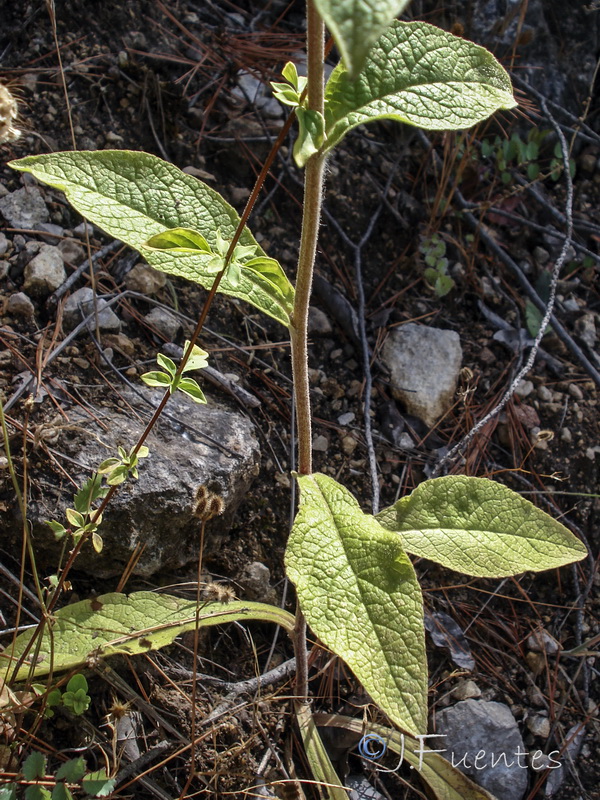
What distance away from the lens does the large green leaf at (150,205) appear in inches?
56.6

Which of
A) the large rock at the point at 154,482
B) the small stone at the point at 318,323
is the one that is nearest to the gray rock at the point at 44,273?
the large rock at the point at 154,482

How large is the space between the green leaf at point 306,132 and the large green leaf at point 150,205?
32cm

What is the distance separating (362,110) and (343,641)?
3.40 feet

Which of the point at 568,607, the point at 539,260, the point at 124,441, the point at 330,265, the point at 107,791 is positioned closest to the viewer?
the point at 107,791

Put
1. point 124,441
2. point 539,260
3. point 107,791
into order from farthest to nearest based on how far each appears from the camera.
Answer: point 539,260
point 124,441
point 107,791

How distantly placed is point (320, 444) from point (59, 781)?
4.21 feet

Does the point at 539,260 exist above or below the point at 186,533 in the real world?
above

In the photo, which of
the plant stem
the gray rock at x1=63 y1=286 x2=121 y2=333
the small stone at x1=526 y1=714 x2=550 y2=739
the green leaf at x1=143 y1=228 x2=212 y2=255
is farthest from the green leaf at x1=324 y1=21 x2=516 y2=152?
the small stone at x1=526 y1=714 x2=550 y2=739

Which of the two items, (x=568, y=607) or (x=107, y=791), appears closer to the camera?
(x=107, y=791)

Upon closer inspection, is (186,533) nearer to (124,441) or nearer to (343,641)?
(124,441)

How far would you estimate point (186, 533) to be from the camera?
75.1 inches

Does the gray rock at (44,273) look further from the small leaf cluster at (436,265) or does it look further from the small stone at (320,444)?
the small leaf cluster at (436,265)

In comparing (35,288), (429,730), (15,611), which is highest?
(35,288)

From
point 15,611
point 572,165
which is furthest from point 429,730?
point 572,165
